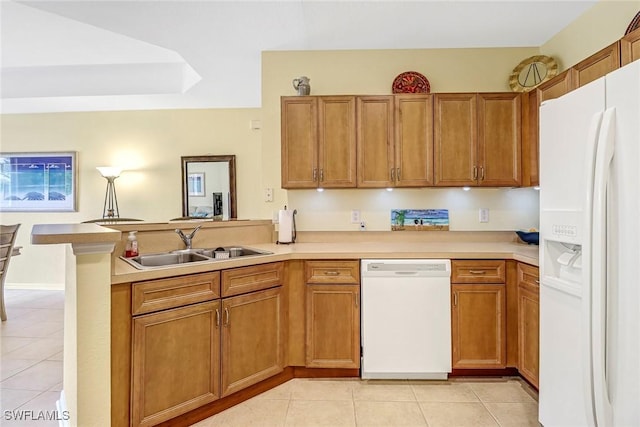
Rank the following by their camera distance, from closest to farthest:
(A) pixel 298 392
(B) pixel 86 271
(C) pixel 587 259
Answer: (C) pixel 587 259, (B) pixel 86 271, (A) pixel 298 392

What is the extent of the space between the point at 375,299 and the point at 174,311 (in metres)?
1.26

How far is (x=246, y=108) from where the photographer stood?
15.3 feet

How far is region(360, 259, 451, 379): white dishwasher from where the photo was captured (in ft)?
7.19

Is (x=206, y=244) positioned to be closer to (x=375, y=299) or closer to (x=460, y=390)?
(x=375, y=299)

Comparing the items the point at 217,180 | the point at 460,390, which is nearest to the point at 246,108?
the point at 217,180

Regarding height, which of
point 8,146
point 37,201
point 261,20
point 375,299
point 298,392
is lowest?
point 298,392

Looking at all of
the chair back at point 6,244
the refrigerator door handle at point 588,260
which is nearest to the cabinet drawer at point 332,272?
the refrigerator door handle at point 588,260

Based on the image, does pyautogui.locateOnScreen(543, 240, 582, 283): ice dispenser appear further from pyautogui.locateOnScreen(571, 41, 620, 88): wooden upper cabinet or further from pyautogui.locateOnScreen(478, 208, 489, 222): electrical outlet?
pyautogui.locateOnScreen(478, 208, 489, 222): electrical outlet

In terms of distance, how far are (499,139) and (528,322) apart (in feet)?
4.55

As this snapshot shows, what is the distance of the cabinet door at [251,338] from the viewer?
6.27 feet

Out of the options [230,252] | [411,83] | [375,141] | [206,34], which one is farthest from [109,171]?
[411,83]

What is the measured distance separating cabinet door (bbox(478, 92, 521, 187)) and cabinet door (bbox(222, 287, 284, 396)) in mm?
1917

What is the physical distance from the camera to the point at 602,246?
102cm

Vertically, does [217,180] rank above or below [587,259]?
above
